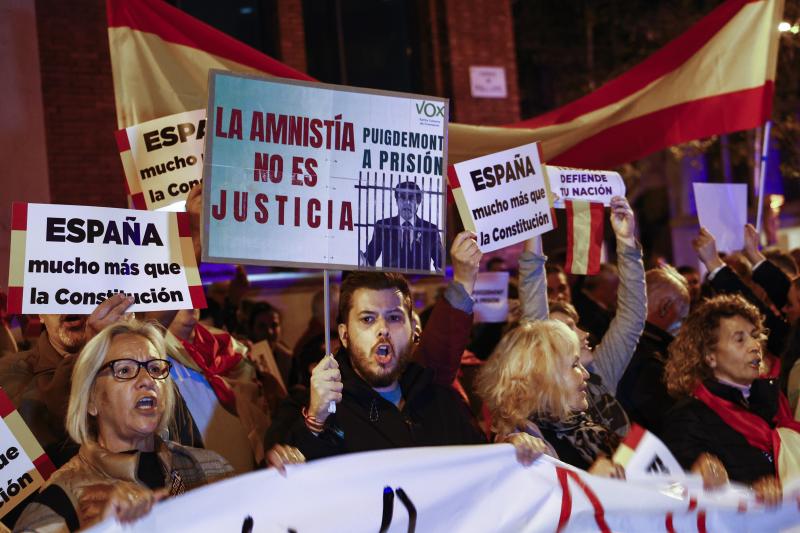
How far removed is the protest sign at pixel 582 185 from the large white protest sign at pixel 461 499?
262 centimetres

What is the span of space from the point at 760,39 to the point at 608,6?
13.0 m

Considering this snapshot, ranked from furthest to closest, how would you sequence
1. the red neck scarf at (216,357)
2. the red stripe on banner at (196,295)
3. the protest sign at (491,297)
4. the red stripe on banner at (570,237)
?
the protest sign at (491,297), the red stripe on banner at (570,237), the red neck scarf at (216,357), the red stripe on banner at (196,295)

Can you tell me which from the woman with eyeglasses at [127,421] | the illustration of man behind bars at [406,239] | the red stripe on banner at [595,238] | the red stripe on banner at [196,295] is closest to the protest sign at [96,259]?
the red stripe on banner at [196,295]

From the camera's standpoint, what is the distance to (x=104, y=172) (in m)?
10.8

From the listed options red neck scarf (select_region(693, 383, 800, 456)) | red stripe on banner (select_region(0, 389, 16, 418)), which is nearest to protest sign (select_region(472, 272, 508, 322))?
red neck scarf (select_region(693, 383, 800, 456))

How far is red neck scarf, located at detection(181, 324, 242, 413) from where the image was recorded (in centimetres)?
526

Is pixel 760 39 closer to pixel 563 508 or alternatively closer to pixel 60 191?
pixel 563 508

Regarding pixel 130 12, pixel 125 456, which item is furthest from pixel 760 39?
pixel 125 456

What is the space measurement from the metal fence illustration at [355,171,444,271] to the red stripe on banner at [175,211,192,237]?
94 cm

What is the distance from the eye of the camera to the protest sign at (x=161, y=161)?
5535 millimetres

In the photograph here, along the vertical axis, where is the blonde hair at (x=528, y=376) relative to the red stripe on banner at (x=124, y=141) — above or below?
below

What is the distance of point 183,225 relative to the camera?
16.0 ft

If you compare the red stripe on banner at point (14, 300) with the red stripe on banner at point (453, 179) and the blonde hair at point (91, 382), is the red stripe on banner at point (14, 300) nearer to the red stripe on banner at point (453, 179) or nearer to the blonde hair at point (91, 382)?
the blonde hair at point (91, 382)

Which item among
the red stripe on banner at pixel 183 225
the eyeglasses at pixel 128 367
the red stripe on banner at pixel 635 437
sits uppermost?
the red stripe on banner at pixel 183 225
